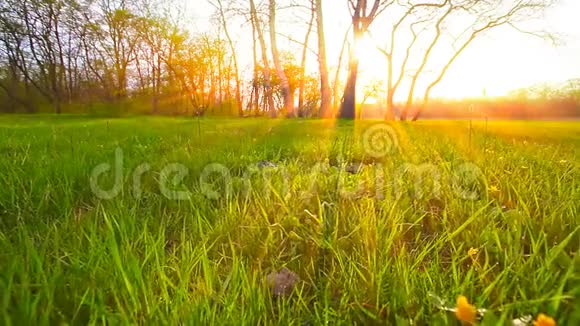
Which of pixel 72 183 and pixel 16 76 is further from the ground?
pixel 16 76

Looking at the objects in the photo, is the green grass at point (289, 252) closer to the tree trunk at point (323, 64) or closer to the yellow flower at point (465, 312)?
the yellow flower at point (465, 312)

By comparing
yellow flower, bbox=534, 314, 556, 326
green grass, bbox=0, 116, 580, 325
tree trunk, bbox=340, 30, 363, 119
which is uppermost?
tree trunk, bbox=340, 30, 363, 119

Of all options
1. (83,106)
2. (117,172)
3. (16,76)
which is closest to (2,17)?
(16,76)

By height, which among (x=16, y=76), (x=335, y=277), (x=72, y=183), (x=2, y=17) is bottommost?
(x=335, y=277)

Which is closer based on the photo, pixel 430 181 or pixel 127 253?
pixel 127 253

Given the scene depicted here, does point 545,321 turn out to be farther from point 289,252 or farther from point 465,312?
point 289,252

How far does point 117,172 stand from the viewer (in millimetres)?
1696

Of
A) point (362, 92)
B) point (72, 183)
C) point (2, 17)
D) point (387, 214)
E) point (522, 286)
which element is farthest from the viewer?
point (362, 92)

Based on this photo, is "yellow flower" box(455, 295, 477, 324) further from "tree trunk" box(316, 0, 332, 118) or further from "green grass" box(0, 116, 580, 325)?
"tree trunk" box(316, 0, 332, 118)

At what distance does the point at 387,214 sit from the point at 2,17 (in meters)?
28.6

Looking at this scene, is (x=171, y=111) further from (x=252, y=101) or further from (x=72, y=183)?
(x=72, y=183)

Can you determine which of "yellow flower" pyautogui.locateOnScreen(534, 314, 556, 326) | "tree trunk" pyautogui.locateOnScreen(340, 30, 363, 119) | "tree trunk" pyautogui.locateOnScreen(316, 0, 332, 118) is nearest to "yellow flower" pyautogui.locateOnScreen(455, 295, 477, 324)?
"yellow flower" pyautogui.locateOnScreen(534, 314, 556, 326)

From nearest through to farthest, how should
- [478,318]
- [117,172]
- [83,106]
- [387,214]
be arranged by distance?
[478,318], [387,214], [117,172], [83,106]

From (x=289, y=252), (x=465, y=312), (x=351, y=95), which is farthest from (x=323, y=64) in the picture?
(x=465, y=312)
